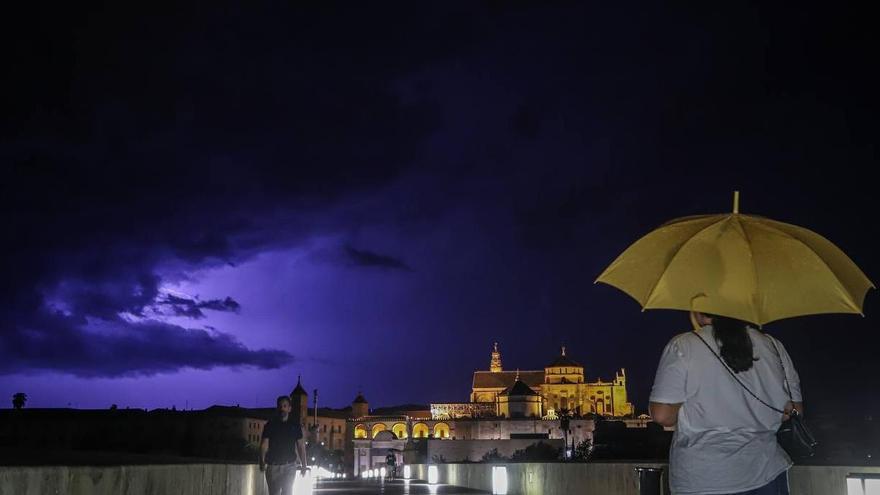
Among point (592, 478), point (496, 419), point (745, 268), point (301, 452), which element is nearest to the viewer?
point (745, 268)

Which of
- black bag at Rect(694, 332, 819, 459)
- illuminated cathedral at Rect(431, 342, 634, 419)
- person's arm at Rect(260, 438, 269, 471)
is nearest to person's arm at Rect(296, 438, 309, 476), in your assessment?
person's arm at Rect(260, 438, 269, 471)

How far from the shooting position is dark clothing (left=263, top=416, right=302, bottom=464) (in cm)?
1055

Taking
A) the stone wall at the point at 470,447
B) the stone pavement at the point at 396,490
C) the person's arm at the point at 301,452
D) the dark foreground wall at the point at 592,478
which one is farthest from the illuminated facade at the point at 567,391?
the person's arm at the point at 301,452

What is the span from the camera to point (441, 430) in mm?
133125

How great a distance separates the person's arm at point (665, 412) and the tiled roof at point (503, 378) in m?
149

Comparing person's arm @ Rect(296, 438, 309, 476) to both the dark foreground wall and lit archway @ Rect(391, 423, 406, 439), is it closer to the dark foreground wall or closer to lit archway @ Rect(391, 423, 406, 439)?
the dark foreground wall

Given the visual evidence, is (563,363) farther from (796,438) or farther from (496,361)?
(796,438)

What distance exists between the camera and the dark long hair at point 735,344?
4340 mm

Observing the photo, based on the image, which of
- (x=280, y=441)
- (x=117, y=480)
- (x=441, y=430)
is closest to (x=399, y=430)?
(x=441, y=430)

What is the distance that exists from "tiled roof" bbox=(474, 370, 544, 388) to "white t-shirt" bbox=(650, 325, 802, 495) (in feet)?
488

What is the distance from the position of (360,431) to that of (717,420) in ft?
450

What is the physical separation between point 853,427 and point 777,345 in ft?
251

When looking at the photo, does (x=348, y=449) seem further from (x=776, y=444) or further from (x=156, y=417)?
(x=776, y=444)

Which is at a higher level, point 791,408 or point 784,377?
point 784,377
